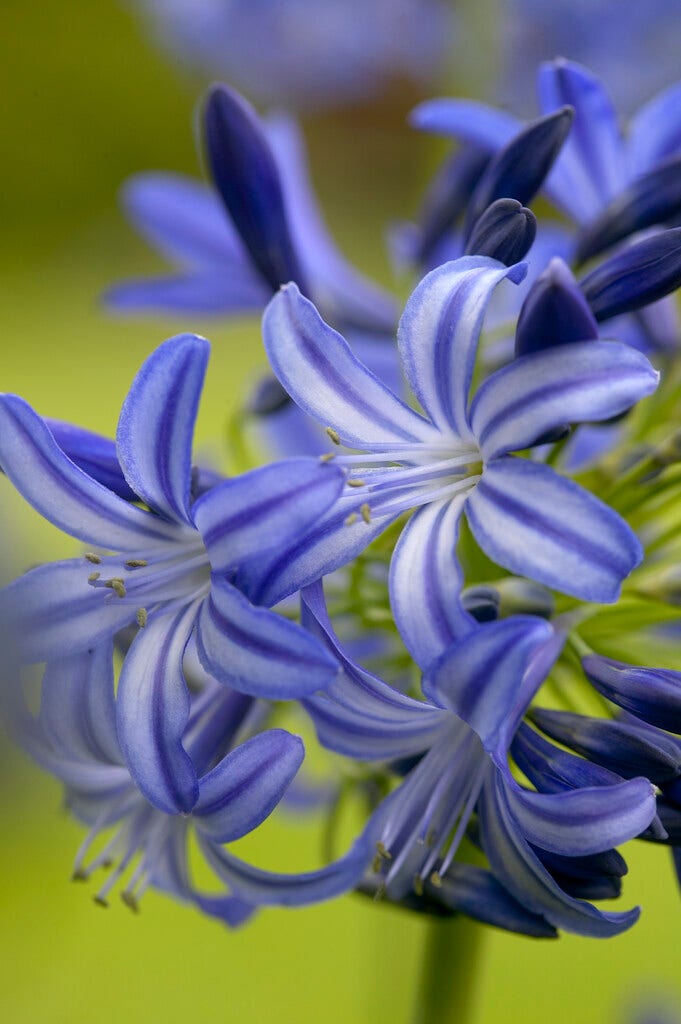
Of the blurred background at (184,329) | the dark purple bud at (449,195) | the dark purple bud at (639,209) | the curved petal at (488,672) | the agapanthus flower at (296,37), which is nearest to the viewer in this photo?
the curved petal at (488,672)

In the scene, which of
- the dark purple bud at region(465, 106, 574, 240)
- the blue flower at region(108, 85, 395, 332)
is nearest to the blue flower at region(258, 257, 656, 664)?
the dark purple bud at region(465, 106, 574, 240)

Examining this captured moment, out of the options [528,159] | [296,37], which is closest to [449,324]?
[528,159]

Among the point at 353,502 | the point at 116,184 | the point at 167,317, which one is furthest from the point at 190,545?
the point at 116,184

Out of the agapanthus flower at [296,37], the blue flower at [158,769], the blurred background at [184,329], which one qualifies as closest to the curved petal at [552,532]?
the blue flower at [158,769]

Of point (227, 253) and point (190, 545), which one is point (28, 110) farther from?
point (190, 545)

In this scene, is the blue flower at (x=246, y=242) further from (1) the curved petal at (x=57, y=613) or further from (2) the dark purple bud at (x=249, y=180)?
(1) the curved petal at (x=57, y=613)

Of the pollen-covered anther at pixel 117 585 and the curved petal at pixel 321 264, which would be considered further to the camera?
the curved petal at pixel 321 264

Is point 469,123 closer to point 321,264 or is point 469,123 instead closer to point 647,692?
point 321,264
